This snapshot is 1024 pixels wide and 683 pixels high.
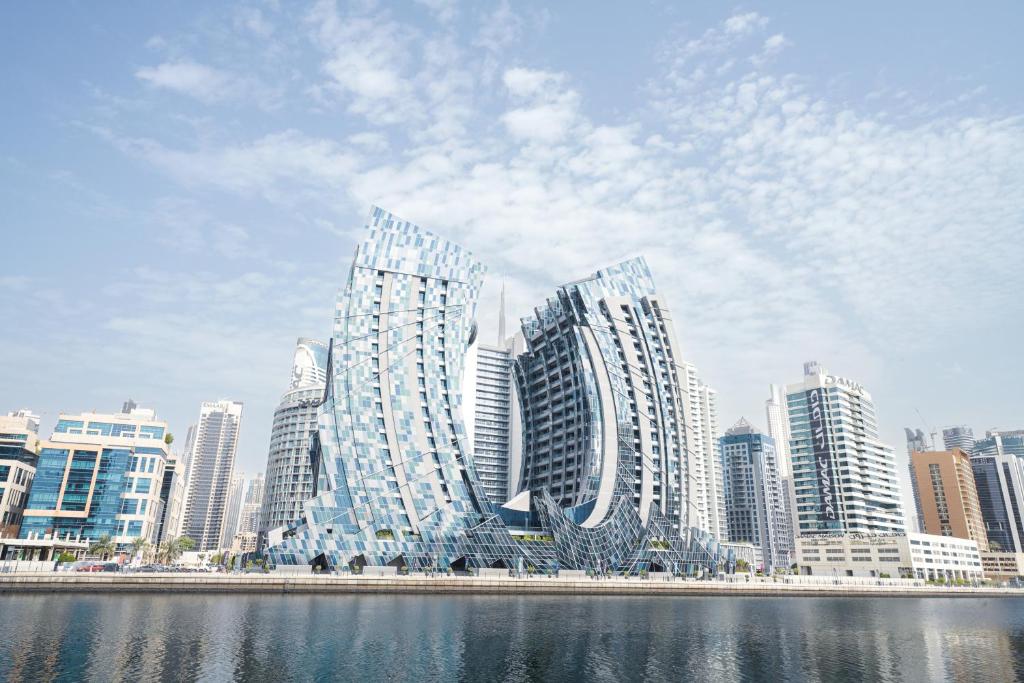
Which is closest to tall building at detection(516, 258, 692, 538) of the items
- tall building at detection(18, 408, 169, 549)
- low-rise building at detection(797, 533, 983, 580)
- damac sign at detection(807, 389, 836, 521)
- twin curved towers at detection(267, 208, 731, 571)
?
twin curved towers at detection(267, 208, 731, 571)

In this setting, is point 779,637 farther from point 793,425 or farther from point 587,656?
point 793,425

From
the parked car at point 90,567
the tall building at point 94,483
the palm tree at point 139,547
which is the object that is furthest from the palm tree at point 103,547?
the parked car at point 90,567

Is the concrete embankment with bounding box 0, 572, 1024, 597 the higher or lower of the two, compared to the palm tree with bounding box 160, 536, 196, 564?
lower

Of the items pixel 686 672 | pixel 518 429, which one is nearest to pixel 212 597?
pixel 686 672

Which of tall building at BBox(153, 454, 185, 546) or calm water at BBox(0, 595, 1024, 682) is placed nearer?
calm water at BBox(0, 595, 1024, 682)

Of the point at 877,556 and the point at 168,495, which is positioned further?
the point at 168,495

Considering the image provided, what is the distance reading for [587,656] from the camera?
137 ft

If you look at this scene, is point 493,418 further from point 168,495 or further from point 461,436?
point 168,495

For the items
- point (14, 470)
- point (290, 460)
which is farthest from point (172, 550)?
point (290, 460)

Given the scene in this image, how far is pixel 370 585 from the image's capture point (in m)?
84.6

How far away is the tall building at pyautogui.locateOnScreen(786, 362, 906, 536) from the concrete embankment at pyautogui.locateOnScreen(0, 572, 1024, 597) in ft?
169

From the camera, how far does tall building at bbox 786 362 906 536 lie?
164 m

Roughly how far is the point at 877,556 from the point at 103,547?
158911mm

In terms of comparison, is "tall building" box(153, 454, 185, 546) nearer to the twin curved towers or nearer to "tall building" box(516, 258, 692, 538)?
the twin curved towers
